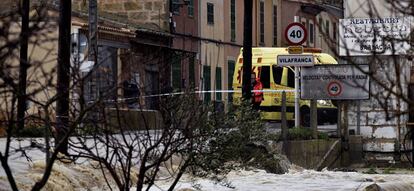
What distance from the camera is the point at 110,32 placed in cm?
3584

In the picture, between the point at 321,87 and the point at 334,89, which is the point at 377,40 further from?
the point at 334,89

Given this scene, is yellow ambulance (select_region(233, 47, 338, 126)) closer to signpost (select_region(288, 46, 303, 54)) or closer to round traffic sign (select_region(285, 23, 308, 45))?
signpost (select_region(288, 46, 303, 54))

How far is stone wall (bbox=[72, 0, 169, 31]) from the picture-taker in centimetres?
4106

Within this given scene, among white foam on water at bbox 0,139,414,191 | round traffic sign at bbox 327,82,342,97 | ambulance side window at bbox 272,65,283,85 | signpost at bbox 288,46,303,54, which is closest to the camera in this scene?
white foam on water at bbox 0,139,414,191

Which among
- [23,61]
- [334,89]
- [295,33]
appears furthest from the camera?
[334,89]

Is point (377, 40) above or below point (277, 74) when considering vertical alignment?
below

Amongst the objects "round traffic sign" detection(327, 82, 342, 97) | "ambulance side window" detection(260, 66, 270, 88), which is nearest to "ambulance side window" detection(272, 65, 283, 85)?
"ambulance side window" detection(260, 66, 270, 88)

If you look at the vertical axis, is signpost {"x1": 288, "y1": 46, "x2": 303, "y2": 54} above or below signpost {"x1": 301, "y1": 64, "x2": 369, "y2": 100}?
above

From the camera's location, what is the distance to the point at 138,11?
4241cm

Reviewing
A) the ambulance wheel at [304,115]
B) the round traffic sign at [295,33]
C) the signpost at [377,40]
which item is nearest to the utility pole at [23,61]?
the signpost at [377,40]

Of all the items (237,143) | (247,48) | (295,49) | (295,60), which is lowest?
(237,143)

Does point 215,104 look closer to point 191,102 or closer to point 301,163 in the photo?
point 191,102

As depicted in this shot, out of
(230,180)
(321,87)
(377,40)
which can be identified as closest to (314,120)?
(321,87)

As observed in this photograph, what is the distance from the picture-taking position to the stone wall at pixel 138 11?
41062 mm
